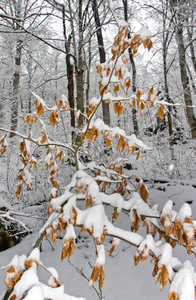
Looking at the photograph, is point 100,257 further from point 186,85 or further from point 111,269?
point 186,85

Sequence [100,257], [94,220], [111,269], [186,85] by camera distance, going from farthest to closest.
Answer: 1. [186,85]
2. [111,269]
3. [94,220]
4. [100,257]

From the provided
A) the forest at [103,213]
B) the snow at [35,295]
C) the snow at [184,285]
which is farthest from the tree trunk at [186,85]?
the snow at [35,295]

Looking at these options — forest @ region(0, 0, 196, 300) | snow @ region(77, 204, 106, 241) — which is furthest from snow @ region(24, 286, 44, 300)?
snow @ region(77, 204, 106, 241)

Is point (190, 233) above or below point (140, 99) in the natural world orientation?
below

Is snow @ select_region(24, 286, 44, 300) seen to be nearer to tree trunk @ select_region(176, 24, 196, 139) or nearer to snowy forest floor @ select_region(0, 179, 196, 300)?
snowy forest floor @ select_region(0, 179, 196, 300)

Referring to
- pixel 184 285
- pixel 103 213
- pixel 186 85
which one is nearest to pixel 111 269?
pixel 103 213

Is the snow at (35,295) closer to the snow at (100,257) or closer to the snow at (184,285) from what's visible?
the snow at (100,257)

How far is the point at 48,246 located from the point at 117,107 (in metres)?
2.77

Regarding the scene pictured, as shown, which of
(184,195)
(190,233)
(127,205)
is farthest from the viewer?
(184,195)

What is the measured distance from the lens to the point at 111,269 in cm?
275

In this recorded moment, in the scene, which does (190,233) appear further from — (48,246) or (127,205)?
(48,246)

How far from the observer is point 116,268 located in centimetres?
277

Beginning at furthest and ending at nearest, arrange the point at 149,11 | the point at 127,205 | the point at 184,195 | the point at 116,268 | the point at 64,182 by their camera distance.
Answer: the point at 149,11 → the point at 64,182 → the point at 184,195 → the point at 116,268 → the point at 127,205

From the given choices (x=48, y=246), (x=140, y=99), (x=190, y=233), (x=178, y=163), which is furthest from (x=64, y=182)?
(x=190, y=233)
